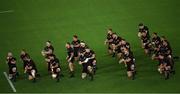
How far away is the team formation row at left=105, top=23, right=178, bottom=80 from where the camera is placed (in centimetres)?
2572

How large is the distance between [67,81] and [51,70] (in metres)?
1.11

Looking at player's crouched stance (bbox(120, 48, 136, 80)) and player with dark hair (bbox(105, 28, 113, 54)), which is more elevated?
player with dark hair (bbox(105, 28, 113, 54))

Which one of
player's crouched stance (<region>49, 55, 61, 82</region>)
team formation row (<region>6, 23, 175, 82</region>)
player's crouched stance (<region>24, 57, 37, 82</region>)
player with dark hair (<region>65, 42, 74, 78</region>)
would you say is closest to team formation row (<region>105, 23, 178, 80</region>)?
team formation row (<region>6, 23, 175, 82</region>)

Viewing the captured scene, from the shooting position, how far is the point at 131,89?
25.1 metres

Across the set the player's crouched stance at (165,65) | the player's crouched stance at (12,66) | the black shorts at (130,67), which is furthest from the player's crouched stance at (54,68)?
the player's crouched stance at (165,65)

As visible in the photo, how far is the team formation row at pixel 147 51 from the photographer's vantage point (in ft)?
84.4

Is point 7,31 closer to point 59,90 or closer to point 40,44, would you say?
point 40,44

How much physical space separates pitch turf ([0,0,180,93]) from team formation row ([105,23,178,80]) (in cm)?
49

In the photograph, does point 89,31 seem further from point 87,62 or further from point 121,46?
point 87,62

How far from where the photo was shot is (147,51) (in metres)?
29.7

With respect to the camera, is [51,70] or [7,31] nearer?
[51,70]

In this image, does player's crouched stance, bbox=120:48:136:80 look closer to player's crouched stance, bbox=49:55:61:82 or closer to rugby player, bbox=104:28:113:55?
rugby player, bbox=104:28:113:55

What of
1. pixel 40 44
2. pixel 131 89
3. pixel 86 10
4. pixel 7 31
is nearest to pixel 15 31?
pixel 7 31

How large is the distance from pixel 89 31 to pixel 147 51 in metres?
7.18
